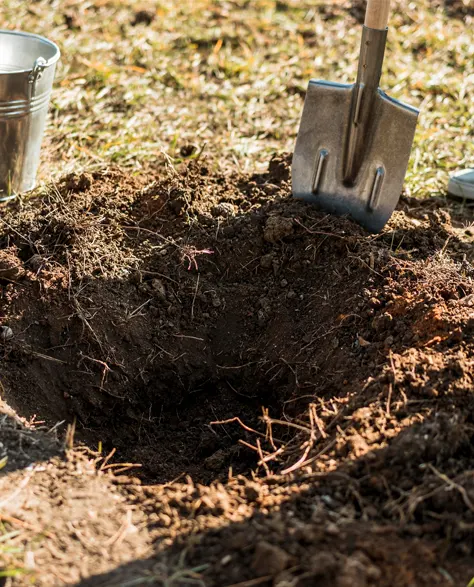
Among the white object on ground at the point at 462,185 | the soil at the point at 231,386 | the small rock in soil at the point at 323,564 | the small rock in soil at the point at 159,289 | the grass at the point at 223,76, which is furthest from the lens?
the grass at the point at 223,76

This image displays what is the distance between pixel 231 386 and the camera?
3.38 metres

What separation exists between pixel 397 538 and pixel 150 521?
75cm

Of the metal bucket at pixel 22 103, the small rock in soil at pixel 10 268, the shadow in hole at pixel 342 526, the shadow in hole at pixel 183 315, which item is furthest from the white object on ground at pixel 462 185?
the small rock in soil at pixel 10 268

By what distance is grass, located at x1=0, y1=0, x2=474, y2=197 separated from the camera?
15.7 ft

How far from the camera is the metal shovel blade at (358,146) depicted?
3600 millimetres

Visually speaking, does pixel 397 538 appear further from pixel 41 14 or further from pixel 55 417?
pixel 41 14

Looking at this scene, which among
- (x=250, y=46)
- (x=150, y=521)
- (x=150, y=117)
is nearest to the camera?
(x=150, y=521)

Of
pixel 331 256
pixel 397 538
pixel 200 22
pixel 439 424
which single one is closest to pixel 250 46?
pixel 200 22

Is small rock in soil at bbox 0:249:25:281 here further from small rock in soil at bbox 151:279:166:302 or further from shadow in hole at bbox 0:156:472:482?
small rock in soil at bbox 151:279:166:302

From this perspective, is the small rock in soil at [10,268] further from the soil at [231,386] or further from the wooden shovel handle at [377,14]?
the wooden shovel handle at [377,14]

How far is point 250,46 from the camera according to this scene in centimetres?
603

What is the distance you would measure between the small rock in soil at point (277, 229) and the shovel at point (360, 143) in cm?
26

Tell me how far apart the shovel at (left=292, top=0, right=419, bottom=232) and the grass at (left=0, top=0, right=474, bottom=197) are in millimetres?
844

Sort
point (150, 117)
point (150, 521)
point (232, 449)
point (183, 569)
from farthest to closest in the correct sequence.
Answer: point (150, 117)
point (232, 449)
point (150, 521)
point (183, 569)
